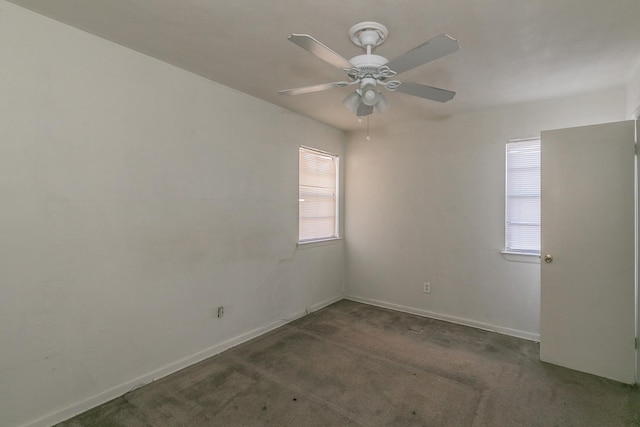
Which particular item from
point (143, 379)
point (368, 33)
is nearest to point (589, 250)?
point (368, 33)

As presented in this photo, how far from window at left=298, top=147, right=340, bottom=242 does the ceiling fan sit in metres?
1.93

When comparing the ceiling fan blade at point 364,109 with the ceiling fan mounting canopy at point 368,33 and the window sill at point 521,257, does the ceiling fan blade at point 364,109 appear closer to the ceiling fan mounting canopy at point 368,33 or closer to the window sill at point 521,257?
the ceiling fan mounting canopy at point 368,33

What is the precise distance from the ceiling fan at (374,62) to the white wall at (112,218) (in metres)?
1.24

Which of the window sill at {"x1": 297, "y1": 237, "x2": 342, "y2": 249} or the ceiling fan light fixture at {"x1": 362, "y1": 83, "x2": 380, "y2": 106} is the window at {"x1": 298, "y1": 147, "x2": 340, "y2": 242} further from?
the ceiling fan light fixture at {"x1": 362, "y1": 83, "x2": 380, "y2": 106}

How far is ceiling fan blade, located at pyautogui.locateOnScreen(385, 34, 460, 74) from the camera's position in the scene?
142 cm

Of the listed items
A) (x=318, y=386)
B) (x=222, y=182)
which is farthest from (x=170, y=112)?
(x=318, y=386)

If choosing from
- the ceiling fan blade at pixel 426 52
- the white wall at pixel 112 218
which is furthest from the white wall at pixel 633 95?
the white wall at pixel 112 218

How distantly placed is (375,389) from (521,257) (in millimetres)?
2203

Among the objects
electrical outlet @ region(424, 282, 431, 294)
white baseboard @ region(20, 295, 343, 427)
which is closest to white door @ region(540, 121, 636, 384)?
electrical outlet @ region(424, 282, 431, 294)

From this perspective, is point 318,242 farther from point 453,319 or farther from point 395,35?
point 395,35

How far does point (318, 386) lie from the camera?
239 centimetres

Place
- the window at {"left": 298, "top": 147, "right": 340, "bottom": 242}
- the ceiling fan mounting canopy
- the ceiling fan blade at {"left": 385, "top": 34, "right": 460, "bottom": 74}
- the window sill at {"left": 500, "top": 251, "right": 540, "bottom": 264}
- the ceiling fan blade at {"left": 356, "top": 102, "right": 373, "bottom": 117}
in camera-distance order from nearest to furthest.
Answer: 1. the ceiling fan blade at {"left": 385, "top": 34, "right": 460, "bottom": 74}
2. the ceiling fan mounting canopy
3. the ceiling fan blade at {"left": 356, "top": 102, "right": 373, "bottom": 117}
4. the window sill at {"left": 500, "top": 251, "right": 540, "bottom": 264}
5. the window at {"left": 298, "top": 147, "right": 340, "bottom": 242}

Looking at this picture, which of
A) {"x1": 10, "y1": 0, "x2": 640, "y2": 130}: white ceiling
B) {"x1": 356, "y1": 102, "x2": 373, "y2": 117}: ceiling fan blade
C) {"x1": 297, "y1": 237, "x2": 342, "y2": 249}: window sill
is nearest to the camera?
{"x1": 10, "y1": 0, "x2": 640, "y2": 130}: white ceiling

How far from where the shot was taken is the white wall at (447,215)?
3.31m
